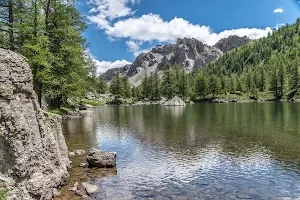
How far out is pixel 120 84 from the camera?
566 ft

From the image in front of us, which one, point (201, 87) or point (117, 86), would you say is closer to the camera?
point (201, 87)

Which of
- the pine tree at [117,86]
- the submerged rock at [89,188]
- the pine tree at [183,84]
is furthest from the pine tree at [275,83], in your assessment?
the submerged rock at [89,188]

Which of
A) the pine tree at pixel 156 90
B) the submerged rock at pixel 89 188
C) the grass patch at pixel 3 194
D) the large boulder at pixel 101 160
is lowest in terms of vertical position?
the submerged rock at pixel 89 188

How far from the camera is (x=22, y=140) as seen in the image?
12844mm

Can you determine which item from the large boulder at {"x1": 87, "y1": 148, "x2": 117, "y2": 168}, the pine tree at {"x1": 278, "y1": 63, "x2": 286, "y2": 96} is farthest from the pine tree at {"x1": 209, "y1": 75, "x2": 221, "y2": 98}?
the large boulder at {"x1": 87, "y1": 148, "x2": 117, "y2": 168}

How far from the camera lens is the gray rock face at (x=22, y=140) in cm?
1196

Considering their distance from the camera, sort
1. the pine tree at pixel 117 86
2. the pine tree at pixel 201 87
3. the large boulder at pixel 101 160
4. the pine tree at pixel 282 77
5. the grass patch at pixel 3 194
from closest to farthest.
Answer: the grass patch at pixel 3 194
the large boulder at pixel 101 160
the pine tree at pixel 282 77
the pine tree at pixel 201 87
the pine tree at pixel 117 86

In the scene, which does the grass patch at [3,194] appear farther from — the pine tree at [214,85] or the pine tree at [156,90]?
the pine tree at [156,90]

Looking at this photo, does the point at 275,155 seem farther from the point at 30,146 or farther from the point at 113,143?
the point at 30,146

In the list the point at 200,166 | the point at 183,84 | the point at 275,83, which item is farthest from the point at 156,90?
the point at 200,166

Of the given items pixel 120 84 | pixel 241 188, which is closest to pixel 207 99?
pixel 120 84

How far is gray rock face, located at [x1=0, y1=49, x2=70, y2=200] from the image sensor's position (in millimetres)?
11961

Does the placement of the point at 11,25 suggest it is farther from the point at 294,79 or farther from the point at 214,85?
the point at 294,79

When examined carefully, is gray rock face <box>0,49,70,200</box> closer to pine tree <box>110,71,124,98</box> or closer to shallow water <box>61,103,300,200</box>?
shallow water <box>61,103,300,200</box>
